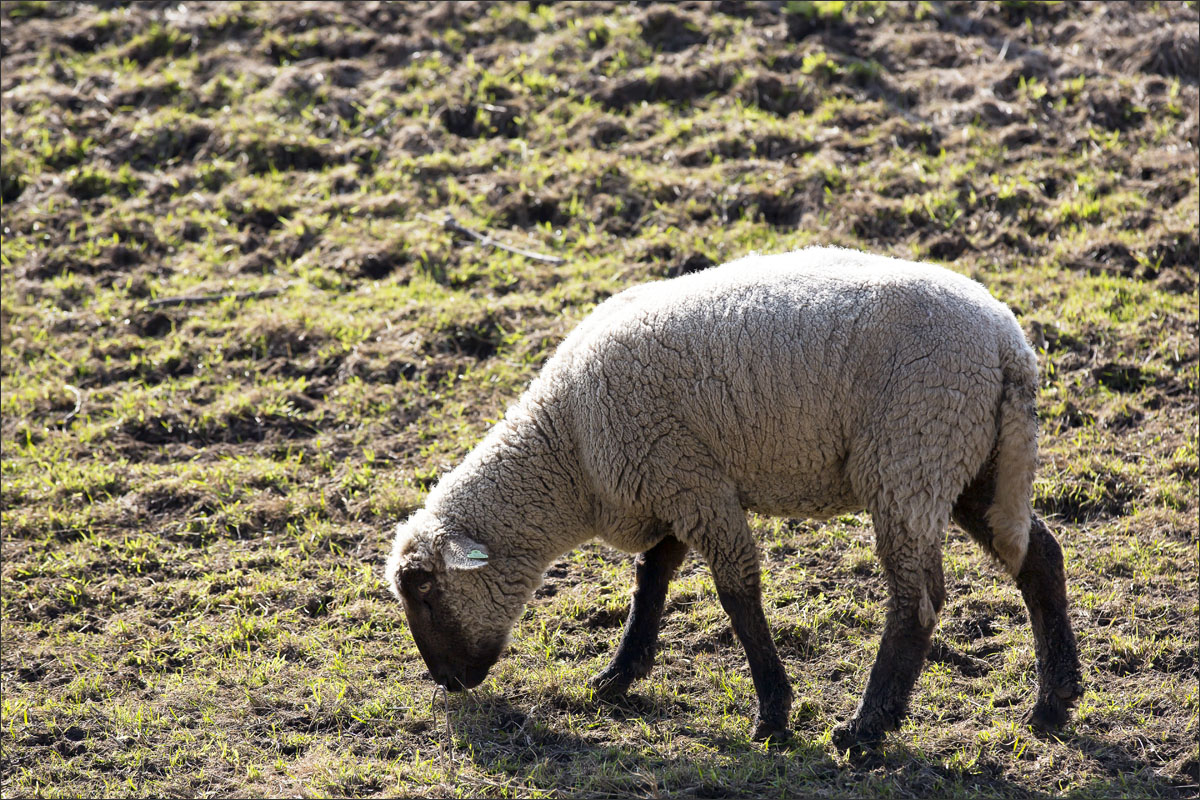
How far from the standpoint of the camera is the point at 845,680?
19.4ft

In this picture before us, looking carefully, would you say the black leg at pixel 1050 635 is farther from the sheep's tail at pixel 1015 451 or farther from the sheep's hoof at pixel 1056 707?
the sheep's tail at pixel 1015 451

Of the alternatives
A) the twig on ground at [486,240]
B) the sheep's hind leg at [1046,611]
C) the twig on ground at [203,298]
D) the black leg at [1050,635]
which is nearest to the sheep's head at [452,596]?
the sheep's hind leg at [1046,611]

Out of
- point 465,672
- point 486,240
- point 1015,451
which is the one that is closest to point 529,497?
point 465,672

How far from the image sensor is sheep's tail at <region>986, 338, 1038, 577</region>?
206 inches

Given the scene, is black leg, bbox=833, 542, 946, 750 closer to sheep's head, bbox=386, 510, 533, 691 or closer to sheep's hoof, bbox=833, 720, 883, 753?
sheep's hoof, bbox=833, 720, 883, 753

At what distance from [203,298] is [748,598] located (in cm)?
598

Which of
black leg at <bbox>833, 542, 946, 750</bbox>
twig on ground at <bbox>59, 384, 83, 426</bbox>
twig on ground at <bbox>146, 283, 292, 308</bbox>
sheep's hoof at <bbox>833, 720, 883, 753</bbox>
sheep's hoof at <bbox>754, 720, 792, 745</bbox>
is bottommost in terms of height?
twig on ground at <bbox>59, 384, 83, 426</bbox>

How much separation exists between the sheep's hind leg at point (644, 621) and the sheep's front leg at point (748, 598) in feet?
1.67

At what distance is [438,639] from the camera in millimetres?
5875

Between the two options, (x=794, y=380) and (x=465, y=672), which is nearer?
(x=794, y=380)

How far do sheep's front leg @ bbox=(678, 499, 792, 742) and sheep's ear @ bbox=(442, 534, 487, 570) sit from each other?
0.98m

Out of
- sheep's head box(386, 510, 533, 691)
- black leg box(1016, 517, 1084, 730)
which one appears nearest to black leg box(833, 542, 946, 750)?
black leg box(1016, 517, 1084, 730)

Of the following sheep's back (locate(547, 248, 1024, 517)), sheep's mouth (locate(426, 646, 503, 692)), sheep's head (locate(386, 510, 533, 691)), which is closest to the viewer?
sheep's back (locate(547, 248, 1024, 517))

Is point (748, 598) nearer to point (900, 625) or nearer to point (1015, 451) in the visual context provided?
point (900, 625)
